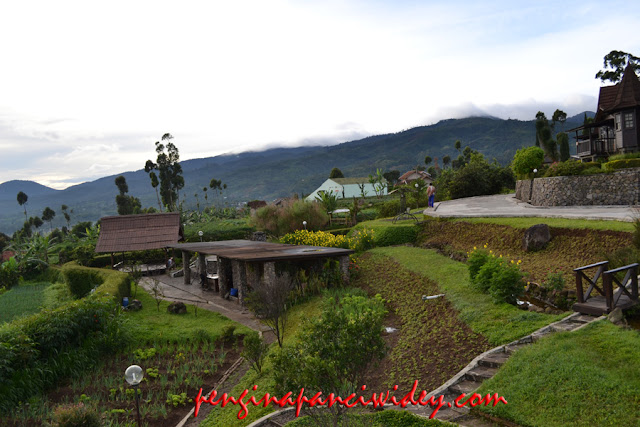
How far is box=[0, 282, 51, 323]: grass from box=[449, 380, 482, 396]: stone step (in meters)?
17.4

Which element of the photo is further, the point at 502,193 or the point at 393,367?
the point at 502,193

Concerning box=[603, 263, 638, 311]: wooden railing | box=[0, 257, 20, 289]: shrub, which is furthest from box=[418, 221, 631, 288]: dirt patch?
box=[0, 257, 20, 289]: shrub

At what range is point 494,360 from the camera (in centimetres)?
848

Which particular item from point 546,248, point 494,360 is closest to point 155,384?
point 494,360

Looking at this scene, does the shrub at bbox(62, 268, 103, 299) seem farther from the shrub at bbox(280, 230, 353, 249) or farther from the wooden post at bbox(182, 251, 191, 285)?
the shrub at bbox(280, 230, 353, 249)

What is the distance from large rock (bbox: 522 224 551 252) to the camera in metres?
15.5

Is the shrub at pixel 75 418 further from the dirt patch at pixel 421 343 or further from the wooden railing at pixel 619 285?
the wooden railing at pixel 619 285

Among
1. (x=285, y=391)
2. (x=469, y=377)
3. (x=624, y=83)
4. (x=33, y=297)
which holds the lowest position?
(x=33, y=297)

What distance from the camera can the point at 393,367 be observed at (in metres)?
9.91

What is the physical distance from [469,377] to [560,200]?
19.0 metres

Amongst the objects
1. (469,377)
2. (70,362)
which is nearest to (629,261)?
(469,377)

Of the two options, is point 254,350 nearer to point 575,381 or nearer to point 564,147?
point 575,381

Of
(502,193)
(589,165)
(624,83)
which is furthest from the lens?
(502,193)

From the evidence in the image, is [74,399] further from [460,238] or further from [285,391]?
[460,238]
